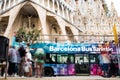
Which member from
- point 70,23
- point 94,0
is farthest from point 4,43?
point 94,0

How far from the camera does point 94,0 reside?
7156cm

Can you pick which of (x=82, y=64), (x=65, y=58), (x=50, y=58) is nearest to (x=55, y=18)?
(x=65, y=58)

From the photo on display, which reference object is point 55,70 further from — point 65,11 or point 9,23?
point 65,11

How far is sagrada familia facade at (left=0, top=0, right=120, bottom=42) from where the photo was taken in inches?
2143

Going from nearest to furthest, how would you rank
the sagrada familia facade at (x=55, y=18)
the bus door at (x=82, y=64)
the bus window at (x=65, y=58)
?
the bus door at (x=82, y=64)
the bus window at (x=65, y=58)
the sagrada familia facade at (x=55, y=18)

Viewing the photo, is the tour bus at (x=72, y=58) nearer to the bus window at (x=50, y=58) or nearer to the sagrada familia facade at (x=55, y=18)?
the bus window at (x=50, y=58)

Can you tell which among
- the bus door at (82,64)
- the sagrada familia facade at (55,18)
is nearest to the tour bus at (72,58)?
the bus door at (82,64)

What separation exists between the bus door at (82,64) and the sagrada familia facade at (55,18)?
28309 millimetres

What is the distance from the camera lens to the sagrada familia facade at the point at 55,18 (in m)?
54.4

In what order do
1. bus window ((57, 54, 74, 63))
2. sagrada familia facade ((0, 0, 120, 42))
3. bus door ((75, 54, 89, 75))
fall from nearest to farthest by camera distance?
bus door ((75, 54, 89, 75)) → bus window ((57, 54, 74, 63)) → sagrada familia facade ((0, 0, 120, 42))

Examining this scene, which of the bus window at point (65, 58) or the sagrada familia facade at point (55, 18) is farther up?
the sagrada familia facade at point (55, 18)

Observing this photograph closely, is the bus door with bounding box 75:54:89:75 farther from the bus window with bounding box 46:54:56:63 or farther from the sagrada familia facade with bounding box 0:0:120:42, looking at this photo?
the sagrada familia facade with bounding box 0:0:120:42

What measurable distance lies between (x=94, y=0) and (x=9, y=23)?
90.0ft

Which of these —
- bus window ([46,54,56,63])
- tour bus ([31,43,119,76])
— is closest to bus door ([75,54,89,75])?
tour bus ([31,43,119,76])
